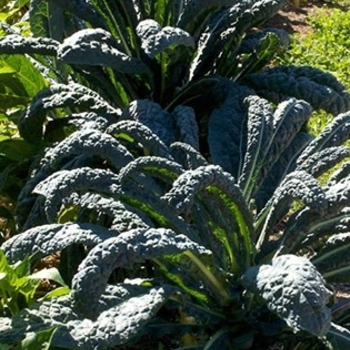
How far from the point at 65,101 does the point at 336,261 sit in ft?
3.71

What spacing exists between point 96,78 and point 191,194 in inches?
46.1

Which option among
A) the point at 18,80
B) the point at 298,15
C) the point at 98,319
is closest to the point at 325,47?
the point at 298,15

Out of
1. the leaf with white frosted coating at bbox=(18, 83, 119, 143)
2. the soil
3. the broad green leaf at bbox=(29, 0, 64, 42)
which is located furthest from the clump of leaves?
the soil

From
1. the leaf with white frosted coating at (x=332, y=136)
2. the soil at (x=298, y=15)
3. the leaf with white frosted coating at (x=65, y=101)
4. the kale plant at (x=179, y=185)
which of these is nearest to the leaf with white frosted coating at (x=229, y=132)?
the kale plant at (x=179, y=185)

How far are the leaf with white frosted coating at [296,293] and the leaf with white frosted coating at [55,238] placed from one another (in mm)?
437

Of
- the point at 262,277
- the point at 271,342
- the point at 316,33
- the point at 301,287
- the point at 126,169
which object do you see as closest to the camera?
the point at 301,287

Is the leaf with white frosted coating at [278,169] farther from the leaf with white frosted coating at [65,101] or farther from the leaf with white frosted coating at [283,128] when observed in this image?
the leaf with white frosted coating at [65,101]

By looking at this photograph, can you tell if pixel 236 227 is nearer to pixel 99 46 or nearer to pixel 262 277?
pixel 262 277

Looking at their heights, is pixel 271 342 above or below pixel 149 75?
below

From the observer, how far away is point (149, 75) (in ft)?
10.4

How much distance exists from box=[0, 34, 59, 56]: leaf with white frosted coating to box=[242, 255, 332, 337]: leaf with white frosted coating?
136cm

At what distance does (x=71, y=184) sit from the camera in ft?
7.76

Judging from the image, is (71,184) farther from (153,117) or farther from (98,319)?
(153,117)

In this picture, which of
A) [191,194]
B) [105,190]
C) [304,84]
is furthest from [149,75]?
[191,194]
